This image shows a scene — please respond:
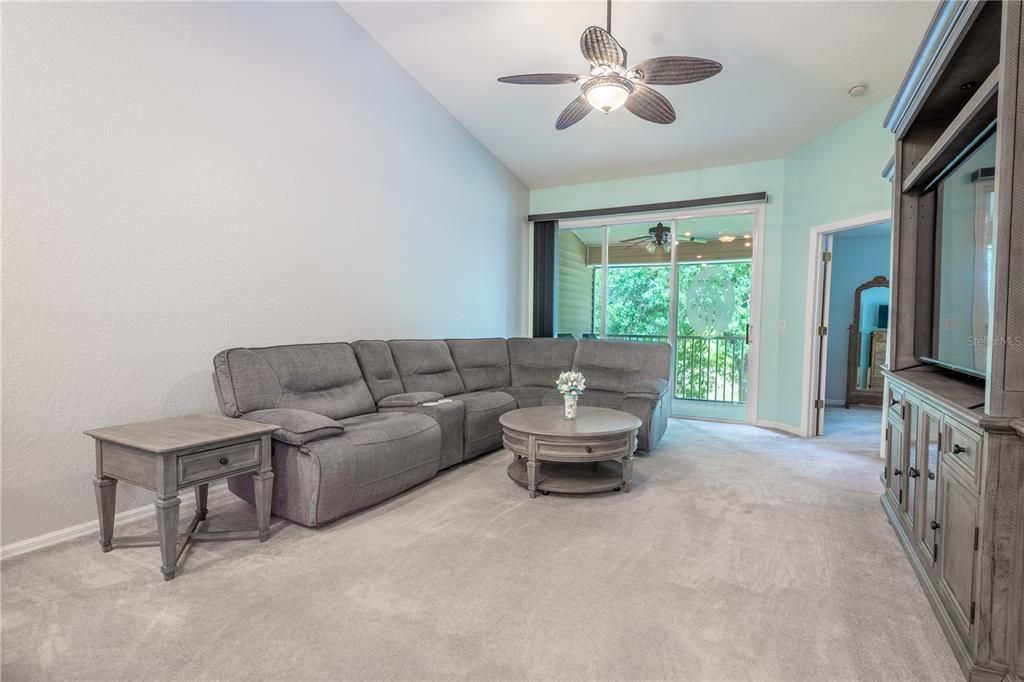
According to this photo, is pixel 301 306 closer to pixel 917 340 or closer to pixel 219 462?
pixel 219 462

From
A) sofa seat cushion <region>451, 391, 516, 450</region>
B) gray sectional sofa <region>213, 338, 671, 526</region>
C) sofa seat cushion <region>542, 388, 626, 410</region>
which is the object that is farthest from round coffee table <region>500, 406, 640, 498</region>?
sofa seat cushion <region>542, 388, 626, 410</region>

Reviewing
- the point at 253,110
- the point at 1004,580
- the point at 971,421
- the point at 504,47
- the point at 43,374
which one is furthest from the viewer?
the point at 504,47

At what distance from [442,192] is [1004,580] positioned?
4655mm

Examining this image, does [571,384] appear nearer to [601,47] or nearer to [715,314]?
[601,47]

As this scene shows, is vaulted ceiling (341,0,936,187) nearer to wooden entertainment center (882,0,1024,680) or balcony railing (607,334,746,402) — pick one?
wooden entertainment center (882,0,1024,680)

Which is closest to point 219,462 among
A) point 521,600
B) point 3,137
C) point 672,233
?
point 521,600

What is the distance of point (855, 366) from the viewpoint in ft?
22.0

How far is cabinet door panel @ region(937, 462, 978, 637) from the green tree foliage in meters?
4.00

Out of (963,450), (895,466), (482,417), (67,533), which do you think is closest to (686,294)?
(482,417)

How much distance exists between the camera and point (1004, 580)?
4.61ft

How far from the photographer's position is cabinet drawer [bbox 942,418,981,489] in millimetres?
1531

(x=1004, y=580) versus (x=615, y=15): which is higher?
(x=615, y=15)

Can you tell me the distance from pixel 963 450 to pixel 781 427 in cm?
→ 391

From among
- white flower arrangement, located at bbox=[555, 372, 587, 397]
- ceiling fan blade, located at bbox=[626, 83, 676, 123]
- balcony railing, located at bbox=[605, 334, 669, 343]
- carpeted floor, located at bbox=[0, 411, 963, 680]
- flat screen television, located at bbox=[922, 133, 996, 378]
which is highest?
ceiling fan blade, located at bbox=[626, 83, 676, 123]
